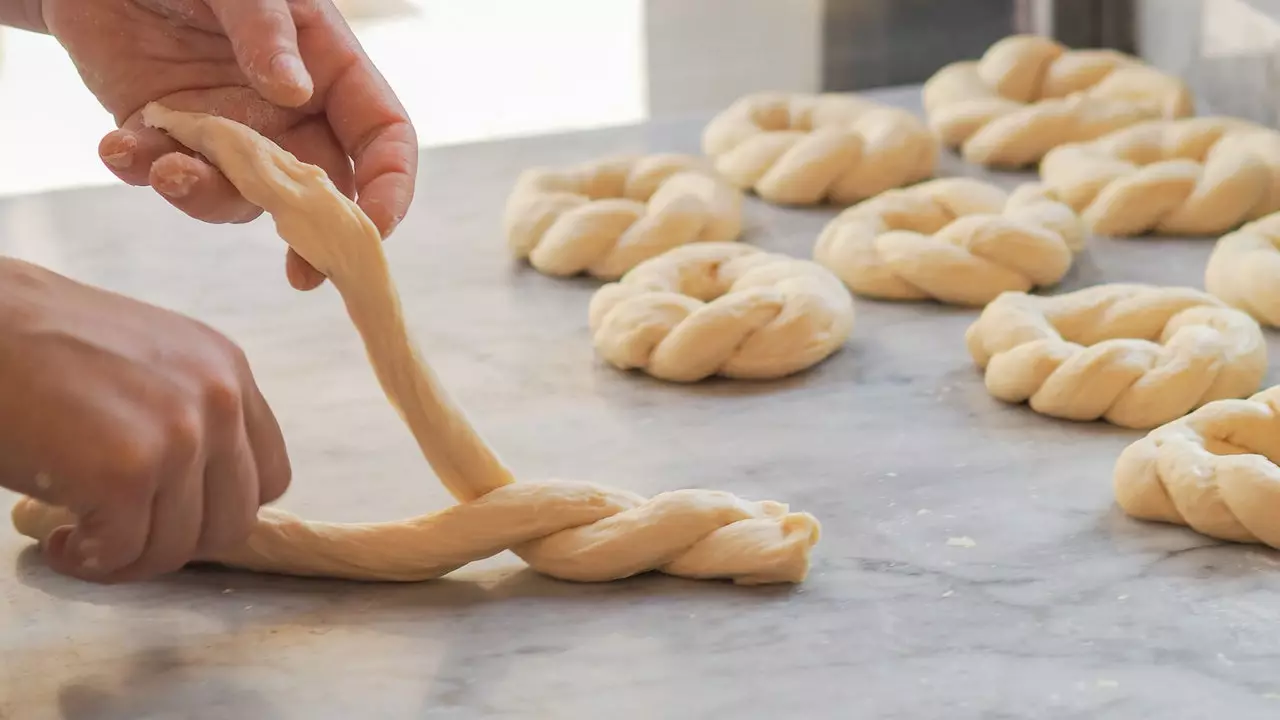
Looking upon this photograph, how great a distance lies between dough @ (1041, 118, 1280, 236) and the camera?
7.25 ft

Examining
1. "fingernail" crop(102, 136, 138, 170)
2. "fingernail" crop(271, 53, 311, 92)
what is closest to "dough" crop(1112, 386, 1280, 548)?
"fingernail" crop(271, 53, 311, 92)

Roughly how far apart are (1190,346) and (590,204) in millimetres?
941

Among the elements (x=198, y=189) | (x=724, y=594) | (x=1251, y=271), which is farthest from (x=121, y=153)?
(x=1251, y=271)

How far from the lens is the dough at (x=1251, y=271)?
75.9 inches

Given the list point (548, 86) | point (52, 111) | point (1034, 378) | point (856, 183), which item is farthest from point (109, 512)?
point (52, 111)

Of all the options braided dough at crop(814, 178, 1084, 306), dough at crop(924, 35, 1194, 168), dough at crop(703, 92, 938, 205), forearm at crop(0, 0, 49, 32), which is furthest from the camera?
dough at crop(924, 35, 1194, 168)

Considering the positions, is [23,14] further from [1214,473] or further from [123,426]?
[1214,473]

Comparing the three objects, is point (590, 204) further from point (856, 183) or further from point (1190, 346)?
point (1190, 346)

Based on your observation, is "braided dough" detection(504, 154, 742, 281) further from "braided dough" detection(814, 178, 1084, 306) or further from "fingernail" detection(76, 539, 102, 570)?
"fingernail" detection(76, 539, 102, 570)

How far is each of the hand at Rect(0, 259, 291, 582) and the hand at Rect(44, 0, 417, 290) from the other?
0.18 meters

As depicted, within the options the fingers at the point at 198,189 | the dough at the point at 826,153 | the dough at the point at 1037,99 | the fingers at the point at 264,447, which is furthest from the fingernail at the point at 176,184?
the dough at the point at 1037,99

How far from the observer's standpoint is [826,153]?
7.85 ft

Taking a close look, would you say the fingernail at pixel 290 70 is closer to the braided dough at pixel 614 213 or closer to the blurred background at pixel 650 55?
the braided dough at pixel 614 213

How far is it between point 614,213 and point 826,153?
1.33ft
